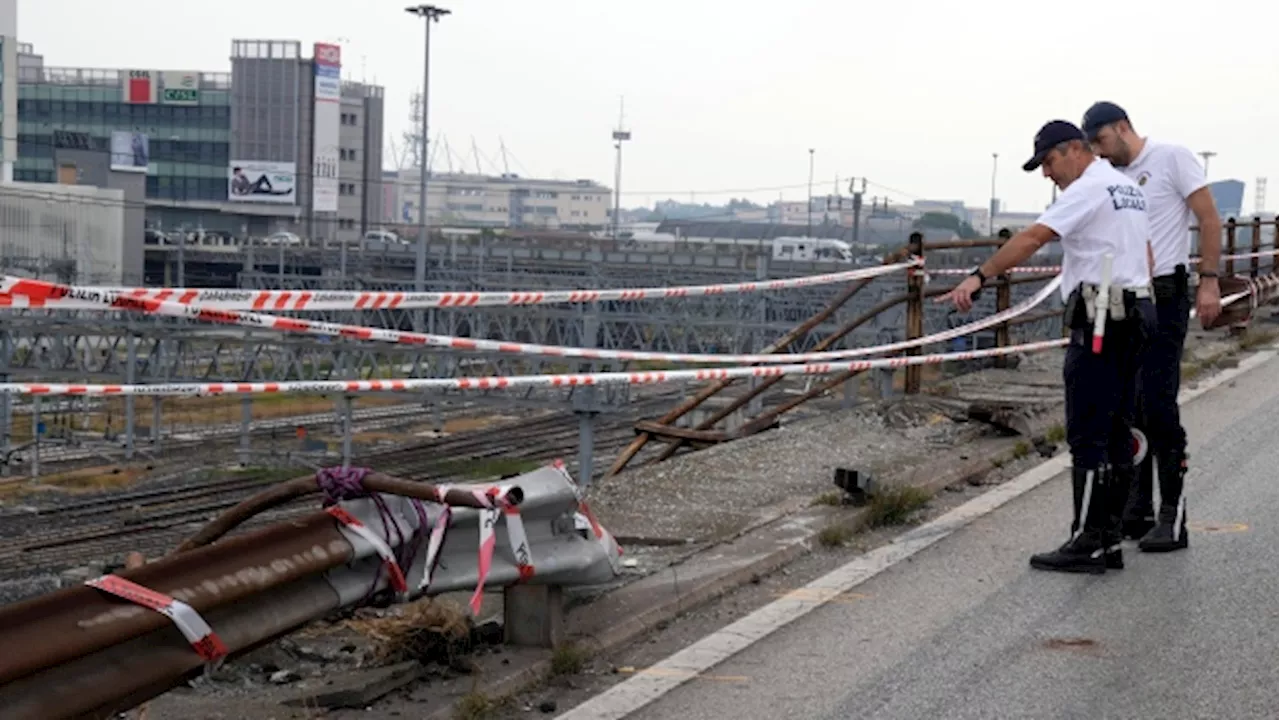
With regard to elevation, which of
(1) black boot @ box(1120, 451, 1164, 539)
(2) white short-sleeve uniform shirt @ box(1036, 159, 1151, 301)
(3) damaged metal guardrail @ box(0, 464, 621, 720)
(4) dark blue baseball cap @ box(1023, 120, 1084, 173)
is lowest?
(1) black boot @ box(1120, 451, 1164, 539)

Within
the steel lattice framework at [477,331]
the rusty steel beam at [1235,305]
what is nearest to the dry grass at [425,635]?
the rusty steel beam at [1235,305]

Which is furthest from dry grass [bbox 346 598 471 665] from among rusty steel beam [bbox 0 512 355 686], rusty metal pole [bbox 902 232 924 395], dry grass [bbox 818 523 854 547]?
rusty metal pole [bbox 902 232 924 395]

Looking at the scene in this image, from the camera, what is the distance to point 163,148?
387 ft

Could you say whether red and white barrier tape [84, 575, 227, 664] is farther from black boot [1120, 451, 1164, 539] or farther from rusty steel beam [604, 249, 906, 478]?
rusty steel beam [604, 249, 906, 478]

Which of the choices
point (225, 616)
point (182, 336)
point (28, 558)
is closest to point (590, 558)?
point (225, 616)

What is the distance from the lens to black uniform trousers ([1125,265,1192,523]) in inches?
307

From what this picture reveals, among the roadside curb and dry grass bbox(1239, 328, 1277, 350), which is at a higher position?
dry grass bbox(1239, 328, 1277, 350)

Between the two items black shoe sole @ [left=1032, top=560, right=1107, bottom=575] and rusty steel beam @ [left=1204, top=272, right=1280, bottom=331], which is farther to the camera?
rusty steel beam @ [left=1204, top=272, right=1280, bottom=331]

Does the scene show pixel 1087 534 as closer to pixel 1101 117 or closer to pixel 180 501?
pixel 1101 117

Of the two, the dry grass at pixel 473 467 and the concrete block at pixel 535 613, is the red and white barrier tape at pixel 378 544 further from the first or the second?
the dry grass at pixel 473 467

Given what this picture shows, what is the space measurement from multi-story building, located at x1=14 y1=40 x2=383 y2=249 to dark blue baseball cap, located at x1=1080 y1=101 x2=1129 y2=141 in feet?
356

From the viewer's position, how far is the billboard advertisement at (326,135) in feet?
385

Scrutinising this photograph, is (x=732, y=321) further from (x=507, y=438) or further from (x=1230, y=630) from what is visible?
(x=1230, y=630)

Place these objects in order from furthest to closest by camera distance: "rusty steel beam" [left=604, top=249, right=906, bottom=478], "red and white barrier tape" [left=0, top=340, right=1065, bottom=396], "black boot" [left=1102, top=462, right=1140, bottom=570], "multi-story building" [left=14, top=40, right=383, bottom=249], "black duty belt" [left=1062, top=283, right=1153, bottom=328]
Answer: "multi-story building" [left=14, top=40, right=383, bottom=249]
"rusty steel beam" [left=604, top=249, right=906, bottom=478]
"black boot" [left=1102, top=462, right=1140, bottom=570]
"black duty belt" [left=1062, top=283, right=1153, bottom=328]
"red and white barrier tape" [left=0, top=340, right=1065, bottom=396]
